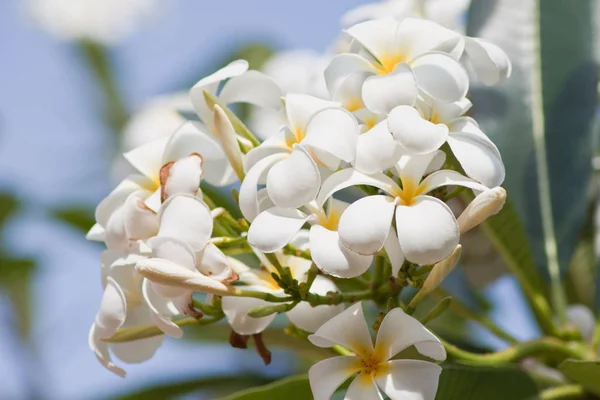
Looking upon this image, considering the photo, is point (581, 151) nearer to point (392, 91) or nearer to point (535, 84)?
point (535, 84)

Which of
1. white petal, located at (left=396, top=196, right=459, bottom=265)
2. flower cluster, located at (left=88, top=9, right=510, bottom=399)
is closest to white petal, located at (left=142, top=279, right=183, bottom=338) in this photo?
flower cluster, located at (left=88, top=9, right=510, bottom=399)

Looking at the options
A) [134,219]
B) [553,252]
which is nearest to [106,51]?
[553,252]

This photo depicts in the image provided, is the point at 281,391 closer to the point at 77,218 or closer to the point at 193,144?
the point at 193,144

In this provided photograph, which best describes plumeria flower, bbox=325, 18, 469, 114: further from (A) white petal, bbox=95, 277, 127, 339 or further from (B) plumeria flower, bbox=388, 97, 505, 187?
(A) white petal, bbox=95, 277, 127, 339

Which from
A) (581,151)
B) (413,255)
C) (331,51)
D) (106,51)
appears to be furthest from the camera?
(106,51)

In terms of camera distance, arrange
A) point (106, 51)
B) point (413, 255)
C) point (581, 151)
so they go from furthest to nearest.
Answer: point (106, 51), point (581, 151), point (413, 255)

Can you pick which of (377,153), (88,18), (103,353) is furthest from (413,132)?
(88,18)

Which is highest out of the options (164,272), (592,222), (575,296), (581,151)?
(164,272)

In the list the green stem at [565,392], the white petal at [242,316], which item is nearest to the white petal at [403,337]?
the white petal at [242,316]
